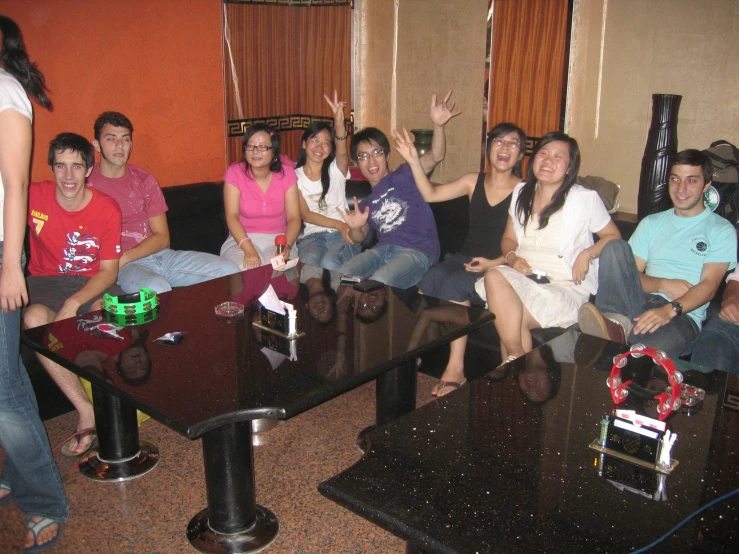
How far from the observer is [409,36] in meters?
4.91

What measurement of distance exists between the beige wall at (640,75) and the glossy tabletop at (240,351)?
2.05 metres

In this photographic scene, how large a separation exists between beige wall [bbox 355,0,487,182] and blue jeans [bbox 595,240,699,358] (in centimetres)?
211

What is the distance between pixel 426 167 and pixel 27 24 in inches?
79.5

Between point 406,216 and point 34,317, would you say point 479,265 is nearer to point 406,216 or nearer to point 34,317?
point 406,216

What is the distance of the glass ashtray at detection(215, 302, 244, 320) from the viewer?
7.55ft

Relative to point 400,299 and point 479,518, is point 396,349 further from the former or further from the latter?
point 479,518

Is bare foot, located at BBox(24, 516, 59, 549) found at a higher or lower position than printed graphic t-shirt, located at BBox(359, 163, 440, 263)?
lower

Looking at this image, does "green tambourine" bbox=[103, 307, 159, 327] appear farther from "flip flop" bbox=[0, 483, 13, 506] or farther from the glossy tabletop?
"flip flop" bbox=[0, 483, 13, 506]

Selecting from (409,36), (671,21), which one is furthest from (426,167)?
(409,36)

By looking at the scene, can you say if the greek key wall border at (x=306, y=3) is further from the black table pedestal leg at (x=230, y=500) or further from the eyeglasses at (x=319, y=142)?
the black table pedestal leg at (x=230, y=500)

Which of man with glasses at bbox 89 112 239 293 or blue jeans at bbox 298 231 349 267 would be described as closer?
man with glasses at bbox 89 112 239 293

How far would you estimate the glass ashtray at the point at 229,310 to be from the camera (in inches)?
90.6

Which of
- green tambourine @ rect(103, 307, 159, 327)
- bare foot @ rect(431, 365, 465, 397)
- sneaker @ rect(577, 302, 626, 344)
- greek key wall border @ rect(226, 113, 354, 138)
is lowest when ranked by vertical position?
bare foot @ rect(431, 365, 465, 397)

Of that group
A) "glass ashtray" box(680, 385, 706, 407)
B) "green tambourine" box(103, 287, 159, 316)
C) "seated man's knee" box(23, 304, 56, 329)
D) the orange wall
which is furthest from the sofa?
"glass ashtray" box(680, 385, 706, 407)
